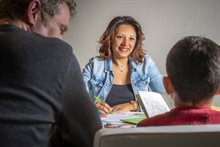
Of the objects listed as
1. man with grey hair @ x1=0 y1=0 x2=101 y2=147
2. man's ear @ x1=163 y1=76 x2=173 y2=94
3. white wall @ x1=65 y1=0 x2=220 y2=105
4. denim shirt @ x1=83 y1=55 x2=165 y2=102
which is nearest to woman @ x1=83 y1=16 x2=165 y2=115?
denim shirt @ x1=83 y1=55 x2=165 y2=102

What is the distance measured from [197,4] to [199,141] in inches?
114

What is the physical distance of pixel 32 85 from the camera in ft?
2.39

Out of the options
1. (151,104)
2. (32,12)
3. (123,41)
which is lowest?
(151,104)

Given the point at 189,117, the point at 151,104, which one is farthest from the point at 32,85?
the point at 151,104

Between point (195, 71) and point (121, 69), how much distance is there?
59.0 inches

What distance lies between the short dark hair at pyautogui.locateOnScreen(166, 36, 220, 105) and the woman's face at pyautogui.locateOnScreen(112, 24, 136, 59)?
4.82 feet

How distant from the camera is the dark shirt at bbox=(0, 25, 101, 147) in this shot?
724 millimetres

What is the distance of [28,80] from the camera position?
0.73m

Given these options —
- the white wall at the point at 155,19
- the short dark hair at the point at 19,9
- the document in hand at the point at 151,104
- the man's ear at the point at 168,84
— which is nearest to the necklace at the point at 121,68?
the white wall at the point at 155,19

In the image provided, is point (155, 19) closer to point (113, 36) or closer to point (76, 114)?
point (113, 36)

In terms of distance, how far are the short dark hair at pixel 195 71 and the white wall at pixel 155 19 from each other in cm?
221

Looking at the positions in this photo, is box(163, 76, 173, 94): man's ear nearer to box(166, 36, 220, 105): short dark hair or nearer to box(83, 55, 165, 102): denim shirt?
box(166, 36, 220, 105): short dark hair

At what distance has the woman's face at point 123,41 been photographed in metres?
2.46

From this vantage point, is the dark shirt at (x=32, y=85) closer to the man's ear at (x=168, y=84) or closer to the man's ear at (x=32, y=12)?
the man's ear at (x=32, y=12)
